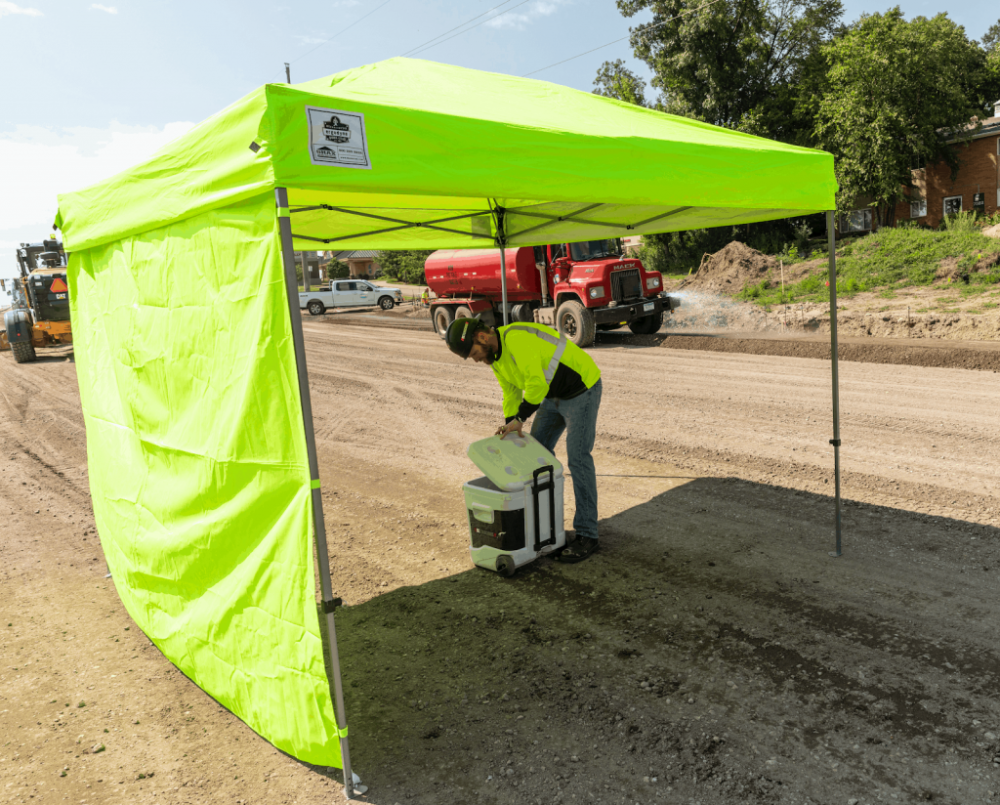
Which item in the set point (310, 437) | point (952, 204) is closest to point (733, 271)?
point (952, 204)

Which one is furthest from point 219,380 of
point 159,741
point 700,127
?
point 700,127

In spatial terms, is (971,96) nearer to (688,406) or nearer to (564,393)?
(688,406)

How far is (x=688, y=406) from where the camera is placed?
371 inches

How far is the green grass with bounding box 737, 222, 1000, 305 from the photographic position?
1841 centimetres

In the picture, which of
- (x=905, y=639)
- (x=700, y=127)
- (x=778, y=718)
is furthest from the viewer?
(x=700, y=127)

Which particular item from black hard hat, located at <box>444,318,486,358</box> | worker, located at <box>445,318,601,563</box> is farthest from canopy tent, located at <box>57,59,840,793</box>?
worker, located at <box>445,318,601,563</box>

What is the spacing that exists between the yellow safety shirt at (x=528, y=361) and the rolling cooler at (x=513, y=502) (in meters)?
0.30

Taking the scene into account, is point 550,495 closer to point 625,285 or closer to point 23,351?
point 625,285

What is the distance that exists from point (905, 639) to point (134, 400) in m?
4.53

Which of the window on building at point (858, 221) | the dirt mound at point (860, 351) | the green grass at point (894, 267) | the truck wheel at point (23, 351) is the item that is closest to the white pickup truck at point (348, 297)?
the truck wheel at point (23, 351)

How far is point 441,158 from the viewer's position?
2.99 meters

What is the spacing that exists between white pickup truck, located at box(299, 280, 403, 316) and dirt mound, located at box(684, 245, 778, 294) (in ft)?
47.9

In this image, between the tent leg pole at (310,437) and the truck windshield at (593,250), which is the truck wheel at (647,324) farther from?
the tent leg pole at (310,437)

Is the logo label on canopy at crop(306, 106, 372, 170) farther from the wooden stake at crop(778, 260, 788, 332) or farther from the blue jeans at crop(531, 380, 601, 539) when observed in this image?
the wooden stake at crop(778, 260, 788, 332)
